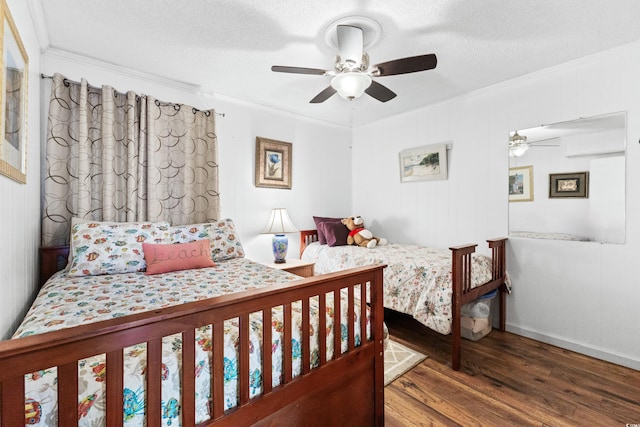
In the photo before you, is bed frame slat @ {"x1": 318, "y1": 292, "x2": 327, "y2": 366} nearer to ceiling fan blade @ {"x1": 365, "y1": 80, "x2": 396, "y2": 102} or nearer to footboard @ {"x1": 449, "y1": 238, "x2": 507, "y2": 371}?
footboard @ {"x1": 449, "y1": 238, "x2": 507, "y2": 371}

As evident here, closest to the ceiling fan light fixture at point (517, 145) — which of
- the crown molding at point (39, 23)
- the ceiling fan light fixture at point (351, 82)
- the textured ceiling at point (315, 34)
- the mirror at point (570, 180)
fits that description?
the mirror at point (570, 180)

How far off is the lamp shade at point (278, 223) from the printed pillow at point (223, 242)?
1.95 feet

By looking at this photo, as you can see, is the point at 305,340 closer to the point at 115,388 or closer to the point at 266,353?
the point at 266,353

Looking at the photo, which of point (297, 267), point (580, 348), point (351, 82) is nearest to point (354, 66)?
point (351, 82)

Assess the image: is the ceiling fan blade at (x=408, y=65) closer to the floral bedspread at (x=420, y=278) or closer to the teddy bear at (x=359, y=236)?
the floral bedspread at (x=420, y=278)

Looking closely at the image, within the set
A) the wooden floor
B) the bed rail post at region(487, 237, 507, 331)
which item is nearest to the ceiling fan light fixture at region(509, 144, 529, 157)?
the bed rail post at region(487, 237, 507, 331)

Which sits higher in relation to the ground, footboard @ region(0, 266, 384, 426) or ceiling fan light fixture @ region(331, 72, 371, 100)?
ceiling fan light fixture @ region(331, 72, 371, 100)

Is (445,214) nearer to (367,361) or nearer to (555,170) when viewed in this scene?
(555,170)

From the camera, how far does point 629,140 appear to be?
7.22ft

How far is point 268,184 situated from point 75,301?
225cm

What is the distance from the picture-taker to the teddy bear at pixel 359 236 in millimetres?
3452

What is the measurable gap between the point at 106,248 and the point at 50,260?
21.0 inches

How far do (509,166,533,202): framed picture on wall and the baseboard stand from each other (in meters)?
1.20

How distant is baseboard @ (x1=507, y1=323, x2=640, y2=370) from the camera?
218cm
